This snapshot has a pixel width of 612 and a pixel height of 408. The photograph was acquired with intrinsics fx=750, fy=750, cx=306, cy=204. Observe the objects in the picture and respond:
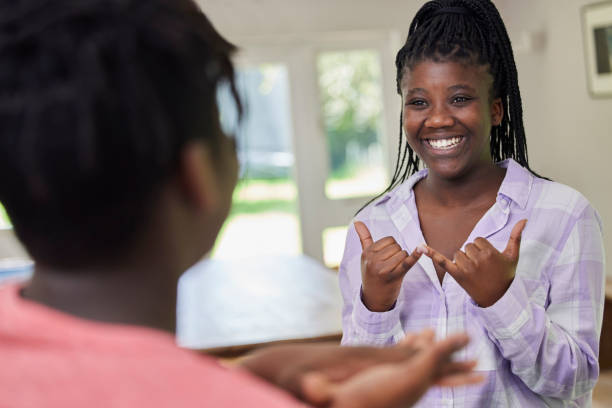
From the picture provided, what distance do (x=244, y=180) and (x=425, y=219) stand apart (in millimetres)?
757

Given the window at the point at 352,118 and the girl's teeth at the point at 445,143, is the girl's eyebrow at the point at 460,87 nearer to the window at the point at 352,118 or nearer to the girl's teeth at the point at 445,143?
the girl's teeth at the point at 445,143

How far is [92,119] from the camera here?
1.70 ft

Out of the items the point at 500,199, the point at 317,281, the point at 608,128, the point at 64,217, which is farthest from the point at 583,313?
the point at 608,128

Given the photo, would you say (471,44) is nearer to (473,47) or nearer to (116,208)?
(473,47)

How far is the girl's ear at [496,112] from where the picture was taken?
4.61 feet

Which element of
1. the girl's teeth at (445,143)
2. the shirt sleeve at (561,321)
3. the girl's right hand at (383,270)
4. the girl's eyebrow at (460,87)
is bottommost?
the shirt sleeve at (561,321)

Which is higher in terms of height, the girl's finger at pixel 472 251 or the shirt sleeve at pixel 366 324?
the girl's finger at pixel 472 251

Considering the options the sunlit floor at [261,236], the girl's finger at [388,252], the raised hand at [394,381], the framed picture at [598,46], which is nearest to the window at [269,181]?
the sunlit floor at [261,236]

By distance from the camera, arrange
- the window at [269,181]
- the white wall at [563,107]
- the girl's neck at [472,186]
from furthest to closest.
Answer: the window at [269,181] < the white wall at [563,107] < the girl's neck at [472,186]

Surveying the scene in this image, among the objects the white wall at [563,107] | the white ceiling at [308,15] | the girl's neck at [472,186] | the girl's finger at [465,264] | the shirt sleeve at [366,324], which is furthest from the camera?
the white ceiling at [308,15]

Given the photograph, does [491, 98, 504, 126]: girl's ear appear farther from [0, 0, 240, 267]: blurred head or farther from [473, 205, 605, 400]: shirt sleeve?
[0, 0, 240, 267]: blurred head

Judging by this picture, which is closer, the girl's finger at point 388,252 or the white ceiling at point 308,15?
the girl's finger at point 388,252

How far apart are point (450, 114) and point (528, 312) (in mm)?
378

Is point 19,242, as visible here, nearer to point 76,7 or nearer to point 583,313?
point 76,7
